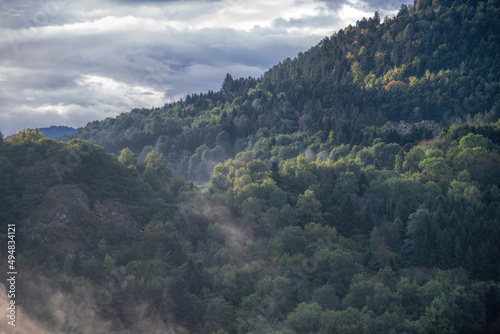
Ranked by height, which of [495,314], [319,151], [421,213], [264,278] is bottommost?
[495,314]

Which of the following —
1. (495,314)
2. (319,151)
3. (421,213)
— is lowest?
(495,314)

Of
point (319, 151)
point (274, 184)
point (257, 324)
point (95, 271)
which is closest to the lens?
point (257, 324)

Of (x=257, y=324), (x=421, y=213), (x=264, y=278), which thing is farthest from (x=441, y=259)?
(x=257, y=324)

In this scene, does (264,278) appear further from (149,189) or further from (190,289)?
(149,189)

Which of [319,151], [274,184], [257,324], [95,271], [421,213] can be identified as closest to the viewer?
[257,324]

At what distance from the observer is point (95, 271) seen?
87.2 metres

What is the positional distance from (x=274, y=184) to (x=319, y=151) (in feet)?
136

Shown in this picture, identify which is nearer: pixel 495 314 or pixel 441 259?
A: pixel 495 314

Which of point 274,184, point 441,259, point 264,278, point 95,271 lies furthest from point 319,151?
point 95,271

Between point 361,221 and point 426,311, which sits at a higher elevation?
point 361,221

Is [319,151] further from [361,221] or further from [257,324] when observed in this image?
[257,324]

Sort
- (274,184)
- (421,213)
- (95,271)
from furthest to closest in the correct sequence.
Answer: (274,184) → (421,213) → (95,271)

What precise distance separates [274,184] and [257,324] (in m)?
46.0

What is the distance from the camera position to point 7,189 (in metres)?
92.5
